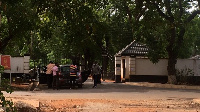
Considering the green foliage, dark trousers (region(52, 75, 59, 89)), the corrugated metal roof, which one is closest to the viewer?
dark trousers (region(52, 75, 59, 89))

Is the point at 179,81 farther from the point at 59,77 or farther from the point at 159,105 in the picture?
the point at 159,105

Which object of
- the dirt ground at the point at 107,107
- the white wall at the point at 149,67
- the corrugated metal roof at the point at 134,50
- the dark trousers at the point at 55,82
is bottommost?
the dirt ground at the point at 107,107

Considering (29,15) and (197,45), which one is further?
(197,45)

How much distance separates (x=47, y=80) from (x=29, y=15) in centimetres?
448

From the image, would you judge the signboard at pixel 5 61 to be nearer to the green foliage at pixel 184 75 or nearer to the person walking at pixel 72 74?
the person walking at pixel 72 74

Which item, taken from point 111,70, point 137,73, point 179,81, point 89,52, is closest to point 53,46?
point 89,52

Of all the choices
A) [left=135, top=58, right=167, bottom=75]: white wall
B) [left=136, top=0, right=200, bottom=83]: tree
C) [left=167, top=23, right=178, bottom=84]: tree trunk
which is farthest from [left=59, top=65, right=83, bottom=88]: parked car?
[left=135, top=58, right=167, bottom=75]: white wall

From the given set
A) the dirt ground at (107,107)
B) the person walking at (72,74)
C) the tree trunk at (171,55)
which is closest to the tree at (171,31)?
the tree trunk at (171,55)

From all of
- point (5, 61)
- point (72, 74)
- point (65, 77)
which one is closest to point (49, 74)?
point (65, 77)

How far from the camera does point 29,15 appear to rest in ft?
79.1

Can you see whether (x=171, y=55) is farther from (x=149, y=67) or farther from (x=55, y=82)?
(x=55, y=82)

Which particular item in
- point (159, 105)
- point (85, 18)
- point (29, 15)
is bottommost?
point (159, 105)

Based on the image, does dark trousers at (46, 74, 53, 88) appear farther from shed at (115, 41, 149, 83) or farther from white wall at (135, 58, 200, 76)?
white wall at (135, 58, 200, 76)

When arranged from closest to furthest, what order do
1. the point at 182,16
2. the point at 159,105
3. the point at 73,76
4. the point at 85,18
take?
the point at 85,18 < the point at 159,105 < the point at 73,76 < the point at 182,16
